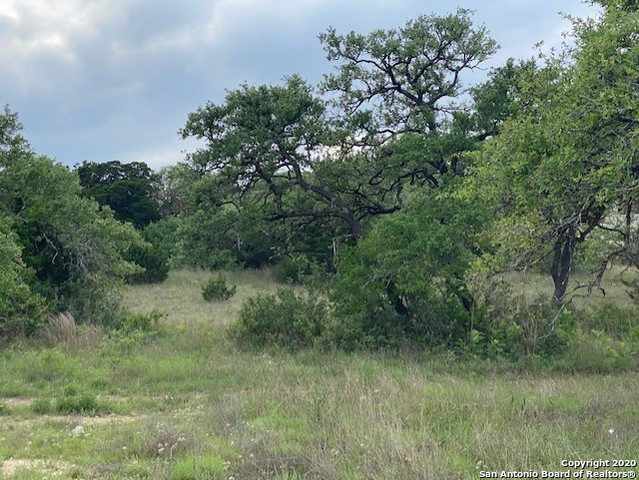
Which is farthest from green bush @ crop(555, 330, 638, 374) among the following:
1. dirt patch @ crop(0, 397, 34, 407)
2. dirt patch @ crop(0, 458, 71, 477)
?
dirt patch @ crop(0, 397, 34, 407)

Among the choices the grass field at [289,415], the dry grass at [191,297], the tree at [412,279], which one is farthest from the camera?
the dry grass at [191,297]

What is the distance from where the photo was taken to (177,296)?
23531 mm

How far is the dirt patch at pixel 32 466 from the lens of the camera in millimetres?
5109

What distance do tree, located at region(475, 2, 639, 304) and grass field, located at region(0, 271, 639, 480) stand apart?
79.8 inches

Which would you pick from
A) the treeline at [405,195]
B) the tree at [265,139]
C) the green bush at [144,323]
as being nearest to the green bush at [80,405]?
the treeline at [405,195]

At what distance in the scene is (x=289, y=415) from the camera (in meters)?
6.68

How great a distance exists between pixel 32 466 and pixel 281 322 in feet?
24.0

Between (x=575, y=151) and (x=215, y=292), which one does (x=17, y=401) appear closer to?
(x=575, y=151)

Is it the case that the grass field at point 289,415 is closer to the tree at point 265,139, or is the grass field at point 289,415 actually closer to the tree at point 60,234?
the tree at point 60,234

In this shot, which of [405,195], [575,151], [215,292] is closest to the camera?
[575,151]

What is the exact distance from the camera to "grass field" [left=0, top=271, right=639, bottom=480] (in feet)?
16.0

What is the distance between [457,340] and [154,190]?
43.1 m

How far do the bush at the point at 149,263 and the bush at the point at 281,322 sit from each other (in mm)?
16369

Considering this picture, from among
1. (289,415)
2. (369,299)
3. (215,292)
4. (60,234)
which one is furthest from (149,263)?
(289,415)
